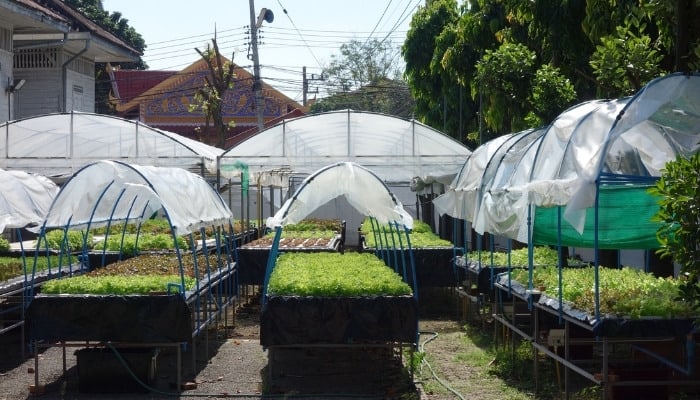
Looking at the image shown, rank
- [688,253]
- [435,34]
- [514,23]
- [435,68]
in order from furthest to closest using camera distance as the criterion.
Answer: [435,34] < [435,68] < [514,23] < [688,253]

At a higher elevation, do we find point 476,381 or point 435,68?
point 435,68

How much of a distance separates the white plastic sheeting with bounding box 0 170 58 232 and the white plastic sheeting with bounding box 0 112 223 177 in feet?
16.4

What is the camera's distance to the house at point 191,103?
4247 cm

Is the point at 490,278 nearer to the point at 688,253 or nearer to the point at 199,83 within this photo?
the point at 688,253

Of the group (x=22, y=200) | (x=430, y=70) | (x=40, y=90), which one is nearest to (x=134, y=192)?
(x=22, y=200)

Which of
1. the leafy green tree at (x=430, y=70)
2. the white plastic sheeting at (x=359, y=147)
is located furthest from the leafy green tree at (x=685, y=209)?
the leafy green tree at (x=430, y=70)

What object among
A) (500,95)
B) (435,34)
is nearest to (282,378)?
(500,95)

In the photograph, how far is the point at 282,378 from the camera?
449 inches

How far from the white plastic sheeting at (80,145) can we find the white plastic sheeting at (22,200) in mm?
4988

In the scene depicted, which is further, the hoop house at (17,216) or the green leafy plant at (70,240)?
the green leafy plant at (70,240)

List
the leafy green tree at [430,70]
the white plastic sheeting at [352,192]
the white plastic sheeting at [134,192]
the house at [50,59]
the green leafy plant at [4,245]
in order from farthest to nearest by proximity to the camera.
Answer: the leafy green tree at [430,70]
the house at [50,59]
the green leafy plant at [4,245]
the white plastic sheeting at [352,192]
the white plastic sheeting at [134,192]

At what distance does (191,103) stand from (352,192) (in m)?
33.1

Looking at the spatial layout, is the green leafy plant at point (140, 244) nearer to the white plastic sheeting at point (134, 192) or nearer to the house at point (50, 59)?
the white plastic sheeting at point (134, 192)

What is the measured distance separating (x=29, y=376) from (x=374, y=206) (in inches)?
184
